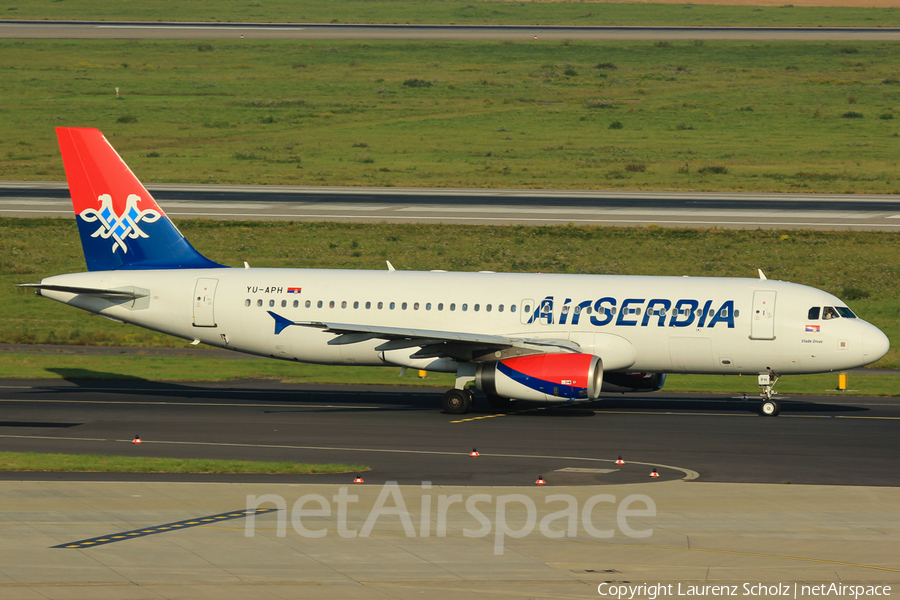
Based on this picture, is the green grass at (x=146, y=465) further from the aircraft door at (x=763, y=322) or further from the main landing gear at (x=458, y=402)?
the aircraft door at (x=763, y=322)

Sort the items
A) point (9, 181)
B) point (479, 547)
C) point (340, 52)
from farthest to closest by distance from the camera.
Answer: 1. point (340, 52)
2. point (9, 181)
3. point (479, 547)

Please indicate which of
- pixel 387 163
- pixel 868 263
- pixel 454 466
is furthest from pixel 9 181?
pixel 454 466

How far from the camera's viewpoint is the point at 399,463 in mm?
29438

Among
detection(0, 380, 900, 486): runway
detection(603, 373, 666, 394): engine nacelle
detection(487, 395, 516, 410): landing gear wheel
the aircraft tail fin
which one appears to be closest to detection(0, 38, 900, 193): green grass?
the aircraft tail fin

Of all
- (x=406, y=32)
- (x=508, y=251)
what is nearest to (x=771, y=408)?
(x=508, y=251)

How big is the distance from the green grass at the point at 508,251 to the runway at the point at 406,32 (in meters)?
111

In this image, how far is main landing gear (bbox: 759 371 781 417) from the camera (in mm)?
37031

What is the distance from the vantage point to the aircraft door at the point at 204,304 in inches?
1574

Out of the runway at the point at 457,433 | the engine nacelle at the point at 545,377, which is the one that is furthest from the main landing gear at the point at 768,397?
the engine nacelle at the point at 545,377

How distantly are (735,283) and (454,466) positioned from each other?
1389cm

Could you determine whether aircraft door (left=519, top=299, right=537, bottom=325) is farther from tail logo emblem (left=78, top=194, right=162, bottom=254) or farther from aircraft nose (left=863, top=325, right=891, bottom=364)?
tail logo emblem (left=78, top=194, right=162, bottom=254)

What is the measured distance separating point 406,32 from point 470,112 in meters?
64.5

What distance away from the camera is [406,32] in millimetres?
182875

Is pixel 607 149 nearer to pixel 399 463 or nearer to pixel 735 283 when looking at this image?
pixel 735 283
